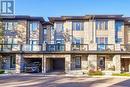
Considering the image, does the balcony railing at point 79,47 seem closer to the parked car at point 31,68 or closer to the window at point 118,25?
the parked car at point 31,68

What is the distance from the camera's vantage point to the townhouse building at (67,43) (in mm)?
38969

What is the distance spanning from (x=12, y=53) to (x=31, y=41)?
23.2ft

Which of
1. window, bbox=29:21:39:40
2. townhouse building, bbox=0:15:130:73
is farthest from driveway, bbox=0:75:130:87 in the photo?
window, bbox=29:21:39:40

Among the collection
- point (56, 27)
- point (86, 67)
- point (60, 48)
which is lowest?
point (86, 67)

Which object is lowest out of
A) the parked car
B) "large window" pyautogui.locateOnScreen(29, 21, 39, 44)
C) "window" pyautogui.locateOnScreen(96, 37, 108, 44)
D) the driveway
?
the driveway

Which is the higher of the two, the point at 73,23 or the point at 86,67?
the point at 73,23

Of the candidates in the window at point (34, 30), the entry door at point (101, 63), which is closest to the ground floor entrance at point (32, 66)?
the window at point (34, 30)

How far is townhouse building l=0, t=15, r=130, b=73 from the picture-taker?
39.0 meters

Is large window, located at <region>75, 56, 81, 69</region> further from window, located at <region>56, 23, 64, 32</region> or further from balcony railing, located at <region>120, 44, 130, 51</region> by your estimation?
window, located at <region>56, 23, 64, 32</region>

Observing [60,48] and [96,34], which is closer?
[60,48]

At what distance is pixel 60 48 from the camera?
39562 mm

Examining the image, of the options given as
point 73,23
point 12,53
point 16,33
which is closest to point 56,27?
point 73,23

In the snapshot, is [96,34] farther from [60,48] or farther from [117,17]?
[60,48]

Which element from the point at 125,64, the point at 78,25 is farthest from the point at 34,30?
the point at 125,64
